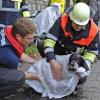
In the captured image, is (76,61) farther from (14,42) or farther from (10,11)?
(10,11)

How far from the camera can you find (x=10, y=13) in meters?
8.44

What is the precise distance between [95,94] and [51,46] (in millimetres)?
927

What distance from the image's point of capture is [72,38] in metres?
5.77

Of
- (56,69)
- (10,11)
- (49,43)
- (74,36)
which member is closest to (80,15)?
(74,36)

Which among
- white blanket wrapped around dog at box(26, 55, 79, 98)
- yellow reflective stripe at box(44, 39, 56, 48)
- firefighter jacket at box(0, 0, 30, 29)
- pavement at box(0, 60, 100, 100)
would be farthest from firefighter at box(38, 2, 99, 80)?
firefighter jacket at box(0, 0, 30, 29)

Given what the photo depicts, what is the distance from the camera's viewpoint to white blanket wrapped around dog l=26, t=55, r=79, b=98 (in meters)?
5.78

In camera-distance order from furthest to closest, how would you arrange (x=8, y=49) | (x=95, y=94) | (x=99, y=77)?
(x=99, y=77) < (x=95, y=94) < (x=8, y=49)

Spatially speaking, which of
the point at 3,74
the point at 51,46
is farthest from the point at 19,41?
the point at 51,46

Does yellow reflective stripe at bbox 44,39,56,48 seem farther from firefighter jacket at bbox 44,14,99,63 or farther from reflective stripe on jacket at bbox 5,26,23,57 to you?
reflective stripe on jacket at bbox 5,26,23,57

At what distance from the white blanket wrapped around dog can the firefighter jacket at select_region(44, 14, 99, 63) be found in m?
0.20

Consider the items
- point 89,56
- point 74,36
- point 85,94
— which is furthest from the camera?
point 85,94

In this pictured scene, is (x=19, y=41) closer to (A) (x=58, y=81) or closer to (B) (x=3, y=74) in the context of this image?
(B) (x=3, y=74)

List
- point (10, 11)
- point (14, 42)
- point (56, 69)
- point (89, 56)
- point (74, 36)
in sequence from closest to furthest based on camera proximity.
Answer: point (14, 42)
point (56, 69)
point (74, 36)
point (89, 56)
point (10, 11)

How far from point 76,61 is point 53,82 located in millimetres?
445
